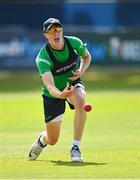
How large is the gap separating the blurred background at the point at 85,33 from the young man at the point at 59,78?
17.5 m

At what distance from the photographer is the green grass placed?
1181 cm

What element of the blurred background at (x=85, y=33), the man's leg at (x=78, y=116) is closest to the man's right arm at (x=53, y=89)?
the man's leg at (x=78, y=116)

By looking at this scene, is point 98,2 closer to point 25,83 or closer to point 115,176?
point 25,83

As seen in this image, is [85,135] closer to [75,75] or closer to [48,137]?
[48,137]

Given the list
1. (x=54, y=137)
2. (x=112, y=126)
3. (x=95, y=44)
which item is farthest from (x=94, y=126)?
(x=95, y=44)

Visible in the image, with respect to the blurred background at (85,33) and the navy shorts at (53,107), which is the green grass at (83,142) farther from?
the blurred background at (85,33)

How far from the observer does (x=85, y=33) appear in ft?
106

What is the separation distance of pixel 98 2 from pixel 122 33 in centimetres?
343

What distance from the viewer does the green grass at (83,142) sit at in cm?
1181

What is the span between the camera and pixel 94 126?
1872 cm

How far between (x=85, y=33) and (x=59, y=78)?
19327 millimetres

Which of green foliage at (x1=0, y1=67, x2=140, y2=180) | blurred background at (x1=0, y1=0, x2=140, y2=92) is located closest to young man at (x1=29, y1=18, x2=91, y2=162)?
green foliage at (x1=0, y1=67, x2=140, y2=180)

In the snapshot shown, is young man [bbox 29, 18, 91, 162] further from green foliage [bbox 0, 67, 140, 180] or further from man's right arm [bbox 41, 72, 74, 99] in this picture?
green foliage [bbox 0, 67, 140, 180]

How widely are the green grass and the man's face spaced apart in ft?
5.90
